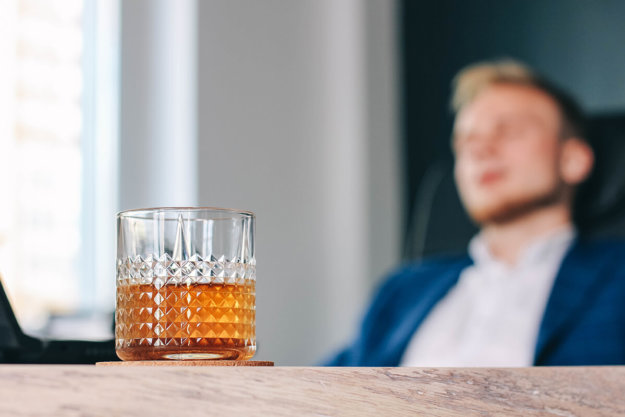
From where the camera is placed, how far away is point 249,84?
2.01m

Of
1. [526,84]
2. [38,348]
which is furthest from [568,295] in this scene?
[38,348]

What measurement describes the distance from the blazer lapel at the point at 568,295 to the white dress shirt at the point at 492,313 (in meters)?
0.04

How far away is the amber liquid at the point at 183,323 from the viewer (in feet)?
1.49

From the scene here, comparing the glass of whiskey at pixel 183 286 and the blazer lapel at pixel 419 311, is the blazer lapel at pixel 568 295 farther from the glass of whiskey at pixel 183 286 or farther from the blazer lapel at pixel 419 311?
the glass of whiskey at pixel 183 286

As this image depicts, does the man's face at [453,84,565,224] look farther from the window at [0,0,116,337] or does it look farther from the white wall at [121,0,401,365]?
the window at [0,0,116,337]

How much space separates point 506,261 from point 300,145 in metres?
0.67

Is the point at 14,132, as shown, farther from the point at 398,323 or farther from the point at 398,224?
the point at 398,224

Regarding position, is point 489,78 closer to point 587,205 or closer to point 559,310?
point 587,205

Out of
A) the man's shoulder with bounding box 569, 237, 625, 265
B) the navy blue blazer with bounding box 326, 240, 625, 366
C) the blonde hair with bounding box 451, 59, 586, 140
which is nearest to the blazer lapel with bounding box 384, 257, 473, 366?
the navy blue blazer with bounding box 326, 240, 625, 366

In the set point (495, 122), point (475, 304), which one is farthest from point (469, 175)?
point (475, 304)

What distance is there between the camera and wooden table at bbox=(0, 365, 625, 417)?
314 millimetres

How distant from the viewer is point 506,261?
1.72 m

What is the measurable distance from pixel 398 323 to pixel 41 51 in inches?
39.5

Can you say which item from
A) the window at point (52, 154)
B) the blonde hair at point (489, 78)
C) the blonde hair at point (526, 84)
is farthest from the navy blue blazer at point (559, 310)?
the window at point (52, 154)
